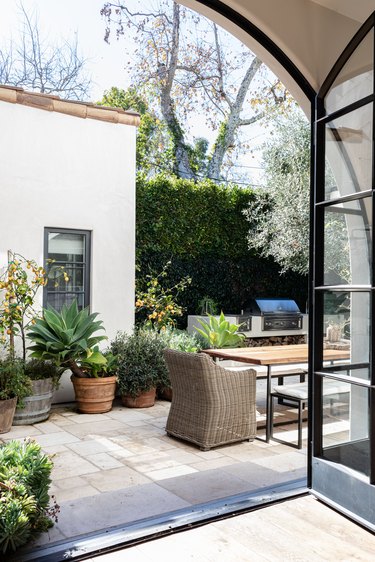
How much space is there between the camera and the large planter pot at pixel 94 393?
5996 millimetres

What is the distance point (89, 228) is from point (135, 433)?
9.01 ft

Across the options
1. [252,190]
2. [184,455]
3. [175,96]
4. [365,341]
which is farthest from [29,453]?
[175,96]

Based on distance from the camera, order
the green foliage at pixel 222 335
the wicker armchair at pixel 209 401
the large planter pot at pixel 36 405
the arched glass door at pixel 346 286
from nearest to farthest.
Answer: the arched glass door at pixel 346 286 < the wicker armchair at pixel 209 401 < the large planter pot at pixel 36 405 < the green foliage at pixel 222 335

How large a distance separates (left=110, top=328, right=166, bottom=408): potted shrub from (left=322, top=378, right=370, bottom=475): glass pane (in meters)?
3.08

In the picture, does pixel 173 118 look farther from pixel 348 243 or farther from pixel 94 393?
pixel 348 243

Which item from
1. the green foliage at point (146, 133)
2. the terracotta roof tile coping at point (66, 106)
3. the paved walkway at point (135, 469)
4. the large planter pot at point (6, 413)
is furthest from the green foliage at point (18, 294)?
the green foliage at point (146, 133)

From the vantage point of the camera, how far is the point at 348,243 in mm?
3322

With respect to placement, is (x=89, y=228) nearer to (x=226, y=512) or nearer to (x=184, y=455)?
(x=184, y=455)

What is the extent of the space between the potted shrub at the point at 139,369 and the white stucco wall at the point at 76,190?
24.5 inches

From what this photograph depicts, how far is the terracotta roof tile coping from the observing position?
6184mm

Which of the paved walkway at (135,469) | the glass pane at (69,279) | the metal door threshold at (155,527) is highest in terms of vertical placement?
the glass pane at (69,279)

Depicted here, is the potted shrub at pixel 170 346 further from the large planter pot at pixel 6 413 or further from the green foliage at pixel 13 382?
the large planter pot at pixel 6 413

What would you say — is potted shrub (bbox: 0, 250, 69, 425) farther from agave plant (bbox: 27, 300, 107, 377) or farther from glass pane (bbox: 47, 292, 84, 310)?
glass pane (bbox: 47, 292, 84, 310)

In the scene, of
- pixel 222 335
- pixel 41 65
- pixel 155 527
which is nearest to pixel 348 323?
pixel 155 527
